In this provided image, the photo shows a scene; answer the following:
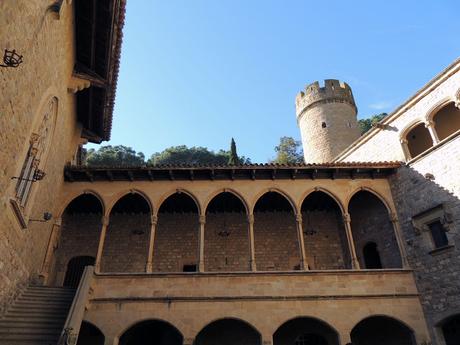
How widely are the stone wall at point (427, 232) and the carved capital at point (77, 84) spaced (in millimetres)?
11814

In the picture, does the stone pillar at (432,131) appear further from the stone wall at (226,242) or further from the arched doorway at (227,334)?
the arched doorway at (227,334)

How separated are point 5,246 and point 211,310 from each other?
20.1ft

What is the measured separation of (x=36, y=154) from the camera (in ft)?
32.6

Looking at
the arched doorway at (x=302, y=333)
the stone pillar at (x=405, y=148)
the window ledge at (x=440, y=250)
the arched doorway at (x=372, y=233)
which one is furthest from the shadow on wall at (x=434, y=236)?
the arched doorway at (x=302, y=333)

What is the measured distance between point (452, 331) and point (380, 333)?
2.22m

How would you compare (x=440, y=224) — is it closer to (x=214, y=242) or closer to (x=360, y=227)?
(x=360, y=227)

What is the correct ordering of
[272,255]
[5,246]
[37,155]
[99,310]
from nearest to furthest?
[5,246]
[37,155]
[99,310]
[272,255]

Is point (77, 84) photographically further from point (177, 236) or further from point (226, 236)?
point (226, 236)

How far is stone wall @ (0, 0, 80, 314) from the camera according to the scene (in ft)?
24.2

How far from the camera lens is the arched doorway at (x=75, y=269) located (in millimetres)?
14711

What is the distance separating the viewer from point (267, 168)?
1374 centimetres

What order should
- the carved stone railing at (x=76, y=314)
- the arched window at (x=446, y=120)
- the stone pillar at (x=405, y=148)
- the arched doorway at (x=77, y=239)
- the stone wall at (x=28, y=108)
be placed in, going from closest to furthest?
1. the stone wall at (x=28, y=108)
2. the carved stone railing at (x=76, y=314)
3. the stone pillar at (x=405, y=148)
4. the arched window at (x=446, y=120)
5. the arched doorway at (x=77, y=239)

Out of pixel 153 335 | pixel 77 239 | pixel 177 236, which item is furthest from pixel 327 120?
pixel 153 335

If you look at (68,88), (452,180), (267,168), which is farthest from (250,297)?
(68,88)
